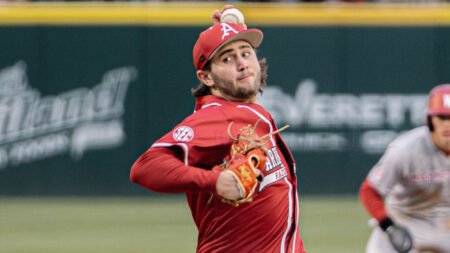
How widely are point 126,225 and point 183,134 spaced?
8.46 meters

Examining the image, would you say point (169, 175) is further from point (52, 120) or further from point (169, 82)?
point (169, 82)

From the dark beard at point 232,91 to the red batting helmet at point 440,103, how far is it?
1865 mm

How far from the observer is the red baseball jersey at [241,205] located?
16.2ft

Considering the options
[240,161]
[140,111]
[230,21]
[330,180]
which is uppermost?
[230,21]

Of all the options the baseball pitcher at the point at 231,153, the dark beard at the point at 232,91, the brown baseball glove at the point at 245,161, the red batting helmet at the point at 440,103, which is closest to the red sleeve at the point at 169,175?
the baseball pitcher at the point at 231,153

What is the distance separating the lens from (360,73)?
16328 millimetres

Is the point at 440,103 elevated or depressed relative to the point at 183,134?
depressed

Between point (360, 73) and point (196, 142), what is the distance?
11.7 metres

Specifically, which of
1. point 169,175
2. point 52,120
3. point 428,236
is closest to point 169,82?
point 52,120

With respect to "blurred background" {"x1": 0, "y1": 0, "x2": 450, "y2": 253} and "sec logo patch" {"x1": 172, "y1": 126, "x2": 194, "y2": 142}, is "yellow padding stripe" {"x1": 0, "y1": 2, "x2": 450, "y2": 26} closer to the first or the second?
"blurred background" {"x1": 0, "y1": 0, "x2": 450, "y2": 253}

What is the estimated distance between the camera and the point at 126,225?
13195 mm

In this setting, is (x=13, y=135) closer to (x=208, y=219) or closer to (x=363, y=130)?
(x=363, y=130)

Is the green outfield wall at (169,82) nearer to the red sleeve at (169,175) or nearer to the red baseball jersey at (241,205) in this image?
the red baseball jersey at (241,205)

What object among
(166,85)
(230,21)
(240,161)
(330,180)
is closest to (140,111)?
(166,85)
